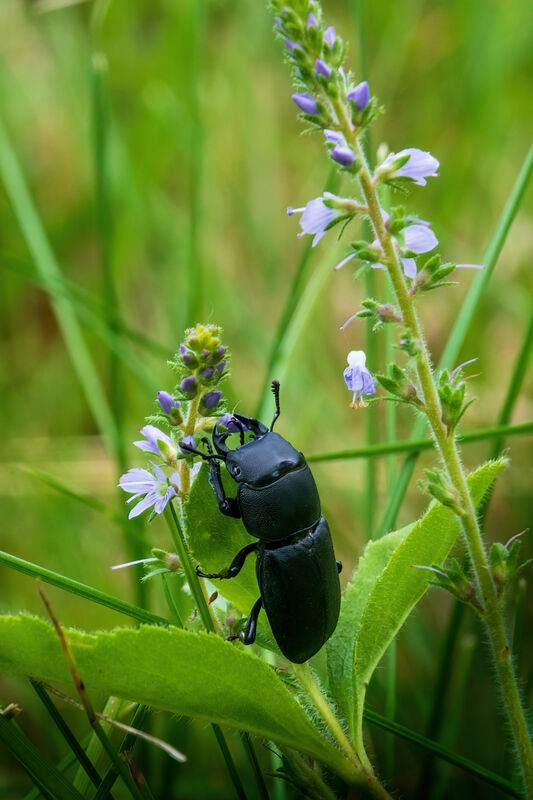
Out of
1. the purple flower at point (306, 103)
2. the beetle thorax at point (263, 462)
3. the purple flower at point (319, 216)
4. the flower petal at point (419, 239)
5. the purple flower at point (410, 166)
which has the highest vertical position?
the purple flower at point (306, 103)

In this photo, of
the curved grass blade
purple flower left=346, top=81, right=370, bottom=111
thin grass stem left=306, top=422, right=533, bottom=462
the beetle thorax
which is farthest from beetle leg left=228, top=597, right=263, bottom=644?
purple flower left=346, top=81, right=370, bottom=111

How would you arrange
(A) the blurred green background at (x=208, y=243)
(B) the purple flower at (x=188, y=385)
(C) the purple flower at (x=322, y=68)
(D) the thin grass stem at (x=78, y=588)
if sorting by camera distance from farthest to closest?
(A) the blurred green background at (x=208, y=243) < (D) the thin grass stem at (x=78, y=588) < (B) the purple flower at (x=188, y=385) < (C) the purple flower at (x=322, y=68)

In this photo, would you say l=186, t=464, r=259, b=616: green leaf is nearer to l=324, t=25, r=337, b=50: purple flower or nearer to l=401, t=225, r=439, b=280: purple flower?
l=401, t=225, r=439, b=280: purple flower

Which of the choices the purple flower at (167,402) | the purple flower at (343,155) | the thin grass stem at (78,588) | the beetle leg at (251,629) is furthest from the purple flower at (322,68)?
the thin grass stem at (78,588)

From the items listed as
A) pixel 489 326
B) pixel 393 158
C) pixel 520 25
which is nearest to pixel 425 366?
pixel 393 158

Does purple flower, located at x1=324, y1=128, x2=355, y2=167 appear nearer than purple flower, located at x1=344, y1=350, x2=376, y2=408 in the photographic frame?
Yes

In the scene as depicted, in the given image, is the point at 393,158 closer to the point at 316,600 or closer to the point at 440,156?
the point at 316,600

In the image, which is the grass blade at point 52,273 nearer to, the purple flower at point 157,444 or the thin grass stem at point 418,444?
the thin grass stem at point 418,444
